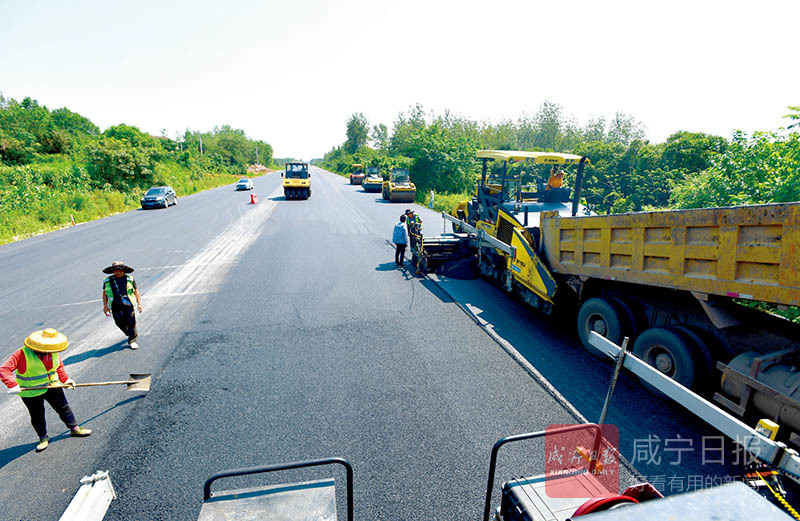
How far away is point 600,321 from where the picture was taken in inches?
229

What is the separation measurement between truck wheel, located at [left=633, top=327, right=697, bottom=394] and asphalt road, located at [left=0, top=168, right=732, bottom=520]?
0.44 meters

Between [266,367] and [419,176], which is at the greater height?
[419,176]

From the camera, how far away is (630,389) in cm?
500

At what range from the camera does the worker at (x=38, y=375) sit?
4004 mm

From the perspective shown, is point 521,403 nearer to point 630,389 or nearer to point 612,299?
point 630,389

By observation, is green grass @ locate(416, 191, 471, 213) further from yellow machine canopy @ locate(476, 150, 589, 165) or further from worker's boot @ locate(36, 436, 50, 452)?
worker's boot @ locate(36, 436, 50, 452)

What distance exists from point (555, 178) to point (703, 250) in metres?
4.86

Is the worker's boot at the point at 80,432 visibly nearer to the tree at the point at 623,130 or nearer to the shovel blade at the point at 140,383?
the shovel blade at the point at 140,383

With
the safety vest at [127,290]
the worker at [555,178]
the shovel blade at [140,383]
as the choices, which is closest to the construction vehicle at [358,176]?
the worker at [555,178]

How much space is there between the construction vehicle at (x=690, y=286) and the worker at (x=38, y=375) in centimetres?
664

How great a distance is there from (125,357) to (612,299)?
751cm

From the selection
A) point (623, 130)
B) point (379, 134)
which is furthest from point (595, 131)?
point (379, 134)

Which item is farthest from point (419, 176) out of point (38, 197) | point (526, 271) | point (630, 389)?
point (630, 389)

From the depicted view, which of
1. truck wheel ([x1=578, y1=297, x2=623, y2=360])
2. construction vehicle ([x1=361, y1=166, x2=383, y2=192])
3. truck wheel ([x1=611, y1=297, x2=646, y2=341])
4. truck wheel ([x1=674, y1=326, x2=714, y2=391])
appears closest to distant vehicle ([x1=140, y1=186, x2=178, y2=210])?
construction vehicle ([x1=361, y1=166, x2=383, y2=192])
